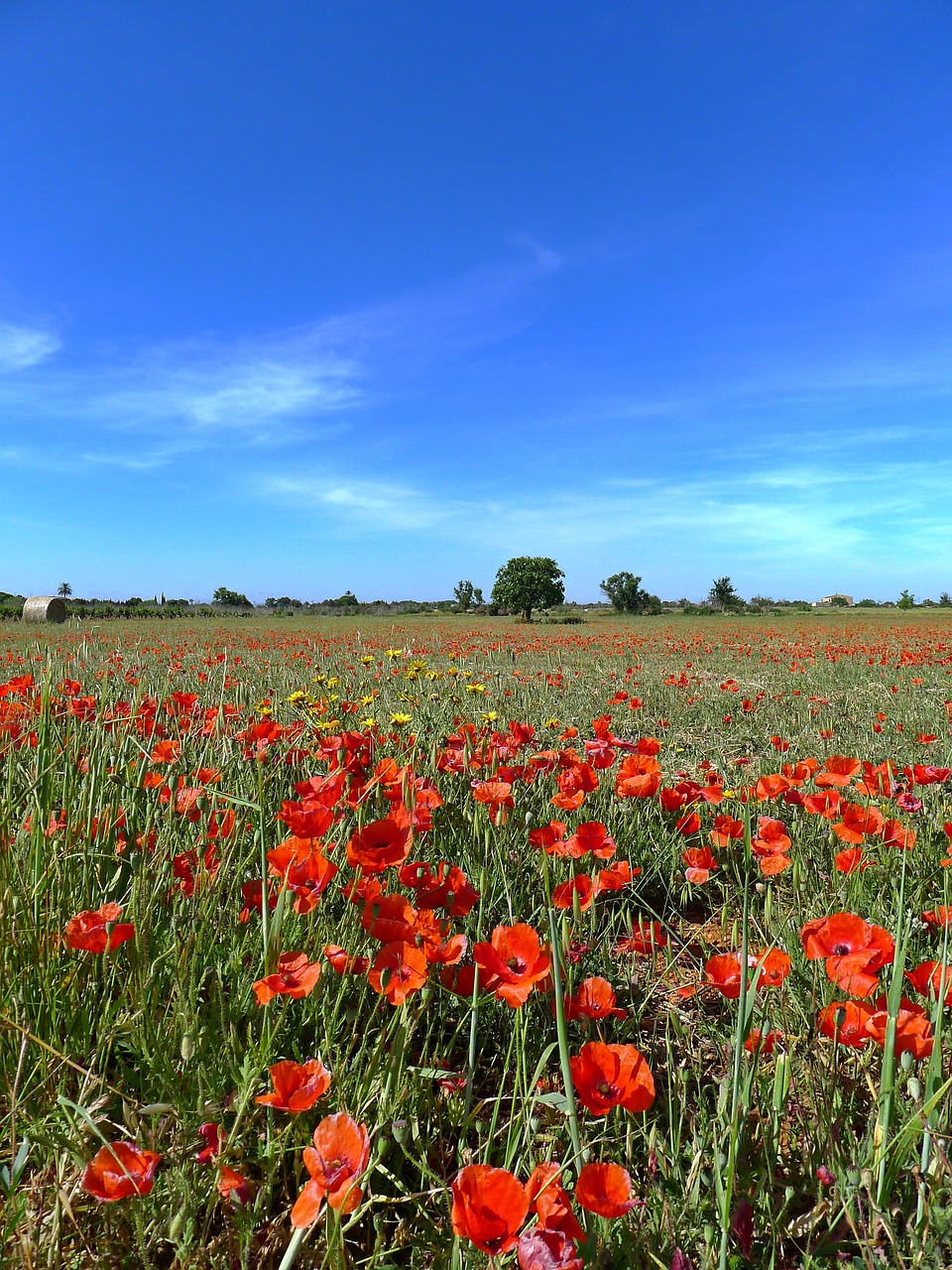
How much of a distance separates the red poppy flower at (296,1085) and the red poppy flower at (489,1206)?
254mm

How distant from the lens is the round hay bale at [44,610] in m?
27.6

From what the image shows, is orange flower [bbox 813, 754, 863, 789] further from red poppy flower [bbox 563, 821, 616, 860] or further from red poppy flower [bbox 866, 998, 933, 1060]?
red poppy flower [bbox 866, 998, 933, 1060]

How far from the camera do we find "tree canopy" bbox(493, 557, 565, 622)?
44.2 meters

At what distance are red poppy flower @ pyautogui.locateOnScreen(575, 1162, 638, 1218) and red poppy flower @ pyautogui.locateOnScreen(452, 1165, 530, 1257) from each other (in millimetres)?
77

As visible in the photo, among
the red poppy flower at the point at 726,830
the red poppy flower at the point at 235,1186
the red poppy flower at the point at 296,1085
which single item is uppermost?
the red poppy flower at the point at 726,830

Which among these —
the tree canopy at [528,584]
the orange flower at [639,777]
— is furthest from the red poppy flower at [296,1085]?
the tree canopy at [528,584]

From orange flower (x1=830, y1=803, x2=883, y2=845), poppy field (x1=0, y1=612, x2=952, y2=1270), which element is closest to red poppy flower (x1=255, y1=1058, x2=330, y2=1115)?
poppy field (x1=0, y1=612, x2=952, y2=1270)

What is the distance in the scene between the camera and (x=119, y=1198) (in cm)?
92

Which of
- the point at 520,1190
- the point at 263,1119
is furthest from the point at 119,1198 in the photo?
the point at 520,1190

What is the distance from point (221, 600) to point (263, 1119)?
63.8 m

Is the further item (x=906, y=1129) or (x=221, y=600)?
(x=221, y=600)

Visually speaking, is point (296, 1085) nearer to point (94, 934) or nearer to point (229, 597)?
point (94, 934)

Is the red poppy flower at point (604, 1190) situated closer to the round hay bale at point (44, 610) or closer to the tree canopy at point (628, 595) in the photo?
the round hay bale at point (44, 610)

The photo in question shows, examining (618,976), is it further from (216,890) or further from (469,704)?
(469,704)
